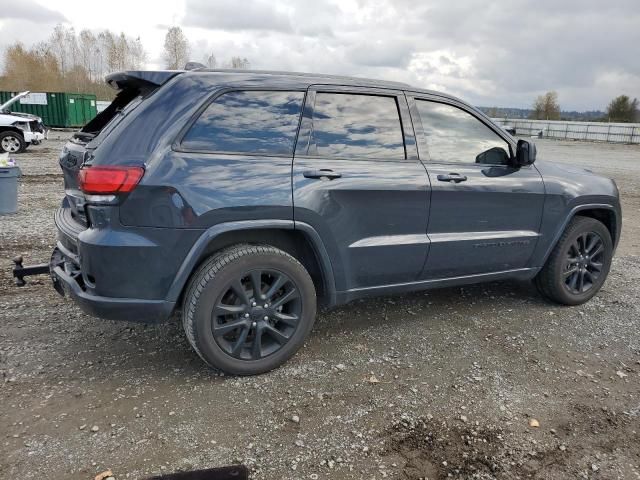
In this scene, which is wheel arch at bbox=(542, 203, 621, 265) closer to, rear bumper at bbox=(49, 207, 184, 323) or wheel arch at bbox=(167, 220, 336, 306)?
wheel arch at bbox=(167, 220, 336, 306)

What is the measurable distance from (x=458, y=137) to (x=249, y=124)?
1.68 meters

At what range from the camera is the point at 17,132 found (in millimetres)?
16000

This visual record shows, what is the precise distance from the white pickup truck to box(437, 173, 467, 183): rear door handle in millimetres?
16209

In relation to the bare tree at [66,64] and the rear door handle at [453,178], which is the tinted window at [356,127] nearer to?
the rear door handle at [453,178]

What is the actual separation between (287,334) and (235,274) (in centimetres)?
57

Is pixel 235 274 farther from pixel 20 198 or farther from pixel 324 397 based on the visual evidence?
pixel 20 198

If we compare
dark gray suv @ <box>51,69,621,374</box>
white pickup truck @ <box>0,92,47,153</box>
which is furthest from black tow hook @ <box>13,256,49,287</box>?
white pickup truck @ <box>0,92,47,153</box>

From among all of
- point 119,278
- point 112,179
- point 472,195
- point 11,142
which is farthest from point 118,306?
point 11,142

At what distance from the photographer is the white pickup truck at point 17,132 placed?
15656mm

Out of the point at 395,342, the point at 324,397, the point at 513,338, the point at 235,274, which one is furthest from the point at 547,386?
the point at 235,274

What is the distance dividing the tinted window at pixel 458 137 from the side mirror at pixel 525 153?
90 millimetres

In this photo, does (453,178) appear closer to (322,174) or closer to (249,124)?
(322,174)

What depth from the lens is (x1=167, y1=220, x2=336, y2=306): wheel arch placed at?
2.93 metres

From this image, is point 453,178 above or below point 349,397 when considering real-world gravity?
above
